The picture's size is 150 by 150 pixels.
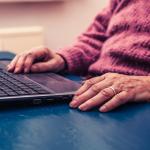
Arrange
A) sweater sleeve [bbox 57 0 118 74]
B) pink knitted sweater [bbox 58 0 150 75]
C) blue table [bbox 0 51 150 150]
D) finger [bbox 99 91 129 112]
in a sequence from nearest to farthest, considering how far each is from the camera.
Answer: blue table [bbox 0 51 150 150], finger [bbox 99 91 129 112], pink knitted sweater [bbox 58 0 150 75], sweater sleeve [bbox 57 0 118 74]

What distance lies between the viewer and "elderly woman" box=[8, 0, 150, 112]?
780 mm

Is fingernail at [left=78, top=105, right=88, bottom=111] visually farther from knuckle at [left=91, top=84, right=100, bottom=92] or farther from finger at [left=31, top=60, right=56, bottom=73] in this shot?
finger at [left=31, top=60, right=56, bottom=73]

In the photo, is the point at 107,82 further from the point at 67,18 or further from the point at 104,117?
the point at 67,18

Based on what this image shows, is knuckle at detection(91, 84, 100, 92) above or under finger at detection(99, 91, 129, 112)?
above

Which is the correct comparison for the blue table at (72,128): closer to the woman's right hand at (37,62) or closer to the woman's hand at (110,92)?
the woman's hand at (110,92)

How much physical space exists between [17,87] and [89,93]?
5.8 inches

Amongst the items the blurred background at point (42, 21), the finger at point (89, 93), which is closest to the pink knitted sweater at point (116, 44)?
the finger at point (89, 93)

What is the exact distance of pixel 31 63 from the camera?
1104 millimetres

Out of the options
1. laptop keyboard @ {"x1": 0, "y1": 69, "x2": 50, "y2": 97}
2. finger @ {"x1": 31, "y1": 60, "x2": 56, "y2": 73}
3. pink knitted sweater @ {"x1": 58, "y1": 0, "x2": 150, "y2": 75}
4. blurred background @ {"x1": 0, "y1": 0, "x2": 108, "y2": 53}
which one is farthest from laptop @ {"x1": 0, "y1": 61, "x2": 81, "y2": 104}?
blurred background @ {"x1": 0, "y1": 0, "x2": 108, "y2": 53}

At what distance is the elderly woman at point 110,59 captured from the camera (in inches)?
30.7

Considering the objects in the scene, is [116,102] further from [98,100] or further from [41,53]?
[41,53]

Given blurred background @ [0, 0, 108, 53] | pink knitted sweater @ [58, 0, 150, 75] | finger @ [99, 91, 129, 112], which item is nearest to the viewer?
finger @ [99, 91, 129, 112]

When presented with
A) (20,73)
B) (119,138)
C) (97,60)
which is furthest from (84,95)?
(97,60)

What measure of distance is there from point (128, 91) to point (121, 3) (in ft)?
1.74
